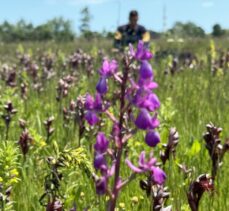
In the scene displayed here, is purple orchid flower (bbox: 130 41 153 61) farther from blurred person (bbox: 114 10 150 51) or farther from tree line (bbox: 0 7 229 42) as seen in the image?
tree line (bbox: 0 7 229 42)

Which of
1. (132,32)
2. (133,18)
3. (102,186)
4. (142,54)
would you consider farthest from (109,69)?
(132,32)

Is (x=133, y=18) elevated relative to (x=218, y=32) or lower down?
lower down

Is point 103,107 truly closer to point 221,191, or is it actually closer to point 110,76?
point 110,76

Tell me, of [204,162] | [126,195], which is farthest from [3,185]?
[204,162]

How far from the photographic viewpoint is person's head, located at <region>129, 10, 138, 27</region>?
41.9 ft

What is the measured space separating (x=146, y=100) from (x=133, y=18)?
38.2ft

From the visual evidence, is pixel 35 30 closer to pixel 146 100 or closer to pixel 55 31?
pixel 55 31

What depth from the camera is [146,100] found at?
146cm

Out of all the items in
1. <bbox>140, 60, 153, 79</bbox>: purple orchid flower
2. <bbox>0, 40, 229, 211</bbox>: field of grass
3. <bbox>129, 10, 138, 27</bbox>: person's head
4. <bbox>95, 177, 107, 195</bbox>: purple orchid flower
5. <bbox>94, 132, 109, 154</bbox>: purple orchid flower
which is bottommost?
<bbox>0, 40, 229, 211</bbox>: field of grass

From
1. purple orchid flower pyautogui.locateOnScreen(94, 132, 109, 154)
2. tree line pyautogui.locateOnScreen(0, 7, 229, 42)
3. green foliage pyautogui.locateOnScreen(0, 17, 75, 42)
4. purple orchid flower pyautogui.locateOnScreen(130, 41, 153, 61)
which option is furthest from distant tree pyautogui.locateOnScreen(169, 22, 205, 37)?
purple orchid flower pyautogui.locateOnScreen(94, 132, 109, 154)

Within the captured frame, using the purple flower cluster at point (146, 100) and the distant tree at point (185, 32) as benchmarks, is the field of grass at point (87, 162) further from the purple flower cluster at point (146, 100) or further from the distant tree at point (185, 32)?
the distant tree at point (185, 32)

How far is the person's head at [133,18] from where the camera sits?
1276 cm

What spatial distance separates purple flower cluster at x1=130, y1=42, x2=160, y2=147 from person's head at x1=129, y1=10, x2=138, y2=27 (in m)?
11.4

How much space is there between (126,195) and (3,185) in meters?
0.97
